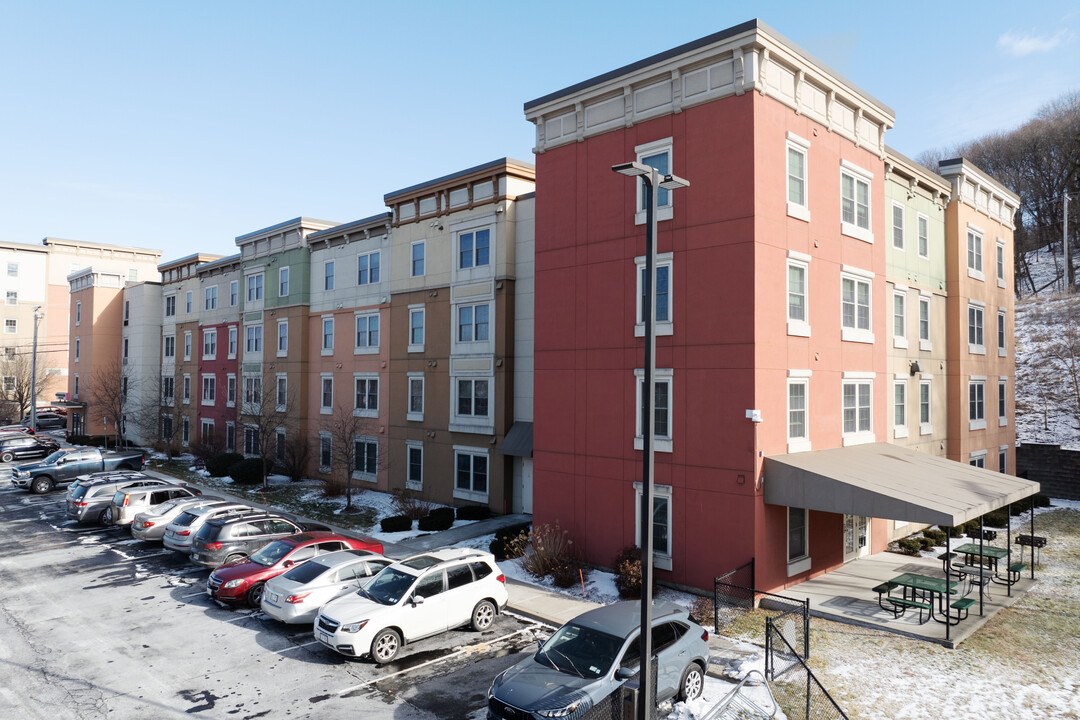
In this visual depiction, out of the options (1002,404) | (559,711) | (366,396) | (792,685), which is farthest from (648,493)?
(1002,404)

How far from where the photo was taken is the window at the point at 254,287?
43.1 m

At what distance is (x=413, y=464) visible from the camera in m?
32.5

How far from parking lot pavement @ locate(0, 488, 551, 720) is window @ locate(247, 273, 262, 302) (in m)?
25.4

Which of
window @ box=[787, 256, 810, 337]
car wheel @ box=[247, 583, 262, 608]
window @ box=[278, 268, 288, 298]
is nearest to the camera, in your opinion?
car wheel @ box=[247, 583, 262, 608]

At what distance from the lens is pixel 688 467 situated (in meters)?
18.9

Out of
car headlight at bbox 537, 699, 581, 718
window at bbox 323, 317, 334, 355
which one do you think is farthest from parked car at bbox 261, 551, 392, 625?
window at bbox 323, 317, 334, 355

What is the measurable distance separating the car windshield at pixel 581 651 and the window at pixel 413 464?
21.1m

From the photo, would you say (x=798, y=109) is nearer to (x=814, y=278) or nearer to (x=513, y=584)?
(x=814, y=278)

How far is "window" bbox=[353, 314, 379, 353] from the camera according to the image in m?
35.1

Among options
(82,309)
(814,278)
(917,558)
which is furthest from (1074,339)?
(82,309)

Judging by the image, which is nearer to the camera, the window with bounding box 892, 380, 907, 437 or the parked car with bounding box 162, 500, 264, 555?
the parked car with bounding box 162, 500, 264, 555

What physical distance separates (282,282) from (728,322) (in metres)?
31.1

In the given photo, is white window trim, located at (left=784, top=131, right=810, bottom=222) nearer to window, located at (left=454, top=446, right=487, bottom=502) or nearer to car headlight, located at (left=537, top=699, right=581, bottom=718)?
car headlight, located at (left=537, top=699, right=581, bottom=718)

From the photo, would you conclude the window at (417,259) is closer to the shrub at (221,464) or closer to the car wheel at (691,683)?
the shrub at (221,464)
